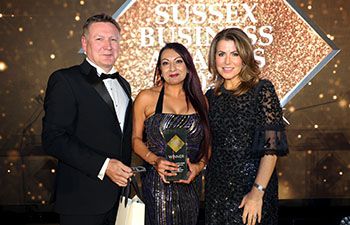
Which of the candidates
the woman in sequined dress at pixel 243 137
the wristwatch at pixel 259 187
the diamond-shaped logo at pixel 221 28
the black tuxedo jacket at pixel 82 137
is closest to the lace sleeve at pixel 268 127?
the woman in sequined dress at pixel 243 137

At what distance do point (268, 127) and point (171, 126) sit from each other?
1.99 feet

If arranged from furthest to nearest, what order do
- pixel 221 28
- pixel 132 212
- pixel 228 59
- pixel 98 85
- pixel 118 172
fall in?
pixel 221 28 < pixel 228 59 < pixel 98 85 < pixel 118 172 < pixel 132 212

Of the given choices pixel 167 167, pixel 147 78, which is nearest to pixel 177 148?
pixel 167 167

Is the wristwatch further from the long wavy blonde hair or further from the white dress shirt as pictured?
the white dress shirt

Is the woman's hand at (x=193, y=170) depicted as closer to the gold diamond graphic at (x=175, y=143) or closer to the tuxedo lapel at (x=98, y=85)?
the gold diamond graphic at (x=175, y=143)

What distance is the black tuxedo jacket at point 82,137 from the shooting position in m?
1.85

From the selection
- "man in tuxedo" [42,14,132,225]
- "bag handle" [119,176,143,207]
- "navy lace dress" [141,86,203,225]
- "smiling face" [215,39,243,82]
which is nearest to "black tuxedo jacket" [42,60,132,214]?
"man in tuxedo" [42,14,132,225]

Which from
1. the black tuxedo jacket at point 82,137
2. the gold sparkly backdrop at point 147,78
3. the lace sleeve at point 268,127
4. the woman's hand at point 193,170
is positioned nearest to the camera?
the black tuxedo jacket at point 82,137

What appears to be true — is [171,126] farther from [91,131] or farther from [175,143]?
[91,131]

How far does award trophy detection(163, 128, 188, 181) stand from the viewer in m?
2.01

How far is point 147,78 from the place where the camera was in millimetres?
4066

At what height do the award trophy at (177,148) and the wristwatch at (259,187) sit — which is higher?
the award trophy at (177,148)

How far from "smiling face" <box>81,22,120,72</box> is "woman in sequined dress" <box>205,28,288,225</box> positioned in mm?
529

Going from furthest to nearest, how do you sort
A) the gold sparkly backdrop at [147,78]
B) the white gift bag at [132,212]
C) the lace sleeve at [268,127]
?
the gold sparkly backdrop at [147,78], the lace sleeve at [268,127], the white gift bag at [132,212]
